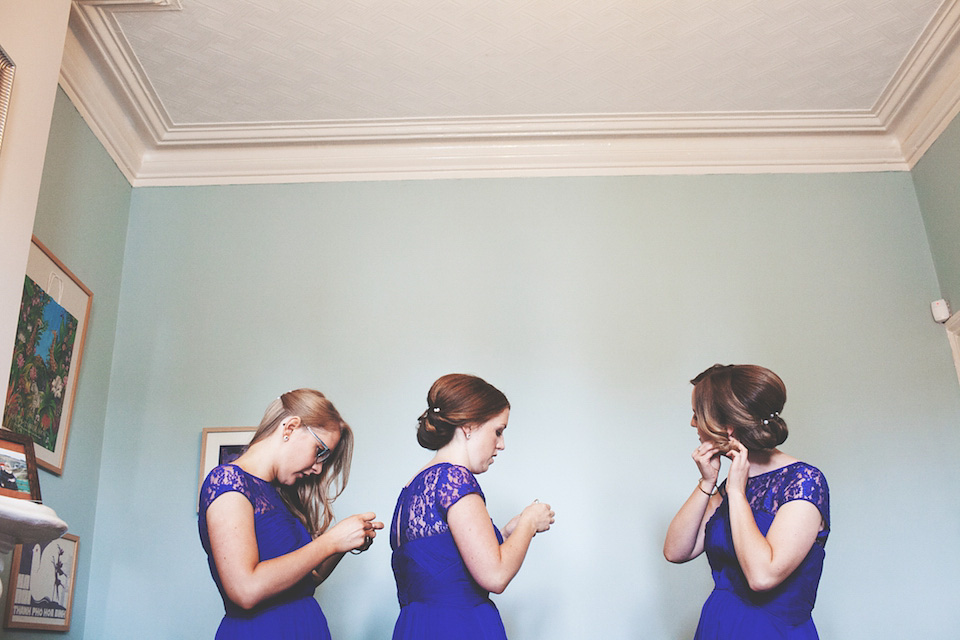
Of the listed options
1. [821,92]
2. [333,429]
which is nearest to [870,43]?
[821,92]

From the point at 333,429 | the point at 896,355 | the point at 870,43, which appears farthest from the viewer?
the point at 896,355

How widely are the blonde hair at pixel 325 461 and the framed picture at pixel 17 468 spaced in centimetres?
58

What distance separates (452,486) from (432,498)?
0.23 feet

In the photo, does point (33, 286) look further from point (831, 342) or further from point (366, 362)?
point (831, 342)

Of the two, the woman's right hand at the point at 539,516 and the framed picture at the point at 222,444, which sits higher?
the framed picture at the point at 222,444

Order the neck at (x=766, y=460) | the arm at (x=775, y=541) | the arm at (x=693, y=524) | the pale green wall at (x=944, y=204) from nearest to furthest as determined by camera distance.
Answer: the arm at (x=775, y=541)
the neck at (x=766, y=460)
the arm at (x=693, y=524)
the pale green wall at (x=944, y=204)

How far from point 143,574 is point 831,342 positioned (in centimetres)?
337

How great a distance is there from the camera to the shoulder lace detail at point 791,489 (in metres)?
2.21

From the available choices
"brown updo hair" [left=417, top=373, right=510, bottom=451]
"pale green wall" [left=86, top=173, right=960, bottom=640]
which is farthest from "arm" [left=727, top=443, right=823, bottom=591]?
"pale green wall" [left=86, top=173, right=960, bottom=640]

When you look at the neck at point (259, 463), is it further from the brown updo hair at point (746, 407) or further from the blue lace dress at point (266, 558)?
the brown updo hair at point (746, 407)

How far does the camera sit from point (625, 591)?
3.64 m

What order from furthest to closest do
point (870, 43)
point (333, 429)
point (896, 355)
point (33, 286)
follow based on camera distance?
point (896, 355) → point (870, 43) → point (33, 286) → point (333, 429)

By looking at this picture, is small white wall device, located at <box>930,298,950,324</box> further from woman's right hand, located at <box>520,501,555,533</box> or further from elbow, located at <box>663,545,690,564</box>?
woman's right hand, located at <box>520,501,555,533</box>

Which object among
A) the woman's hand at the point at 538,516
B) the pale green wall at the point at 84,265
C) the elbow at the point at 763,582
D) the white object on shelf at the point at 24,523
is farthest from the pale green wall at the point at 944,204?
the pale green wall at the point at 84,265
